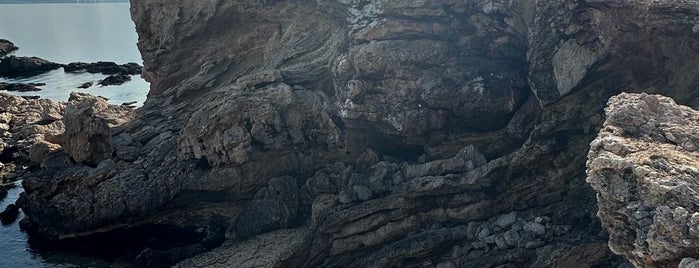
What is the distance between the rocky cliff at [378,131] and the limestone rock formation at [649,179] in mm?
6778

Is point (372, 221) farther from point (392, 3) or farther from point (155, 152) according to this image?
point (155, 152)

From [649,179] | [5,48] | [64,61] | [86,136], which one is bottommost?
[86,136]

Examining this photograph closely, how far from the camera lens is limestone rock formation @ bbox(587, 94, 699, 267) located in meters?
14.0

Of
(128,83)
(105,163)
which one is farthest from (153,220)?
(128,83)

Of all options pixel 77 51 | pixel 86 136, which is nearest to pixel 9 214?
pixel 86 136

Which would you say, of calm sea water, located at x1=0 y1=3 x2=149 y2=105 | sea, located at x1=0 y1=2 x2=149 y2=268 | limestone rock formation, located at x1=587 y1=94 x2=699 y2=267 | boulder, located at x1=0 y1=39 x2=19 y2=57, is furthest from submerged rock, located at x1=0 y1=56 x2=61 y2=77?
limestone rock formation, located at x1=587 y1=94 x2=699 y2=267

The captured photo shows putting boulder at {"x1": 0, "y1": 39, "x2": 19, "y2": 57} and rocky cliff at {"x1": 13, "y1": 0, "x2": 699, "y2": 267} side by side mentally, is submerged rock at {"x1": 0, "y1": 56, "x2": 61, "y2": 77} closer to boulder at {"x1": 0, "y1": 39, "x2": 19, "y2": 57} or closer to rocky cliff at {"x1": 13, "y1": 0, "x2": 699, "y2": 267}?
boulder at {"x1": 0, "y1": 39, "x2": 19, "y2": 57}

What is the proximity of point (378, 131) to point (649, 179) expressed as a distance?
23159 millimetres

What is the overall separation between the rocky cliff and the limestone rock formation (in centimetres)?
678

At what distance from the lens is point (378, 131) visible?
3738cm

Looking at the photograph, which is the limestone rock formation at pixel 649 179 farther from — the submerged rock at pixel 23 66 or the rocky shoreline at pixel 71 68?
the submerged rock at pixel 23 66

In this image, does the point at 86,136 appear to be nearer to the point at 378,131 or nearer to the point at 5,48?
the point at 378,131

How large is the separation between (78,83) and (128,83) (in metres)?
8.53

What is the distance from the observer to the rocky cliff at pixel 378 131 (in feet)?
90.2
